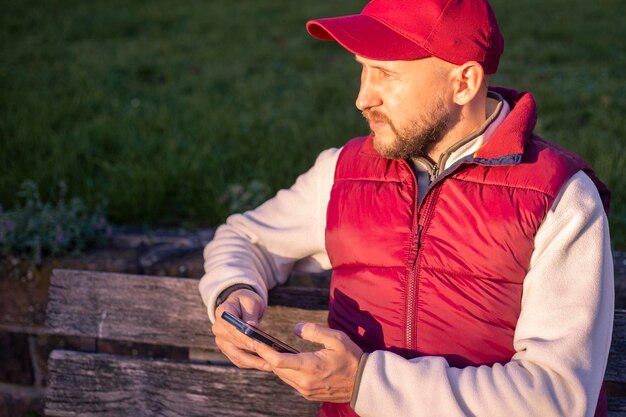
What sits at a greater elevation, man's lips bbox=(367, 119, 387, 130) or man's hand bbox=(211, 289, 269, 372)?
man's lips bbox=(367, 119, 387, 130)

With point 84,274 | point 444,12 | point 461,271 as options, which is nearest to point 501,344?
point 461,271

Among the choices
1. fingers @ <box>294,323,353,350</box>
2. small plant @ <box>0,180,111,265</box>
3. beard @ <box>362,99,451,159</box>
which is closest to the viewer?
fingers @ <box>294,323,353,350</box>

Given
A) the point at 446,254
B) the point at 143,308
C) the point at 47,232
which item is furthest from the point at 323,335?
the point at 47,232

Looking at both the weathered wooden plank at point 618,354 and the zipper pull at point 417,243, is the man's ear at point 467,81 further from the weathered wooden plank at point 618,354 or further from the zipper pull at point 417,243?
the weathered wooden plank at point 618,354

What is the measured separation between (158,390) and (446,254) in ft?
3.68

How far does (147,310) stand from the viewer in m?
2.61

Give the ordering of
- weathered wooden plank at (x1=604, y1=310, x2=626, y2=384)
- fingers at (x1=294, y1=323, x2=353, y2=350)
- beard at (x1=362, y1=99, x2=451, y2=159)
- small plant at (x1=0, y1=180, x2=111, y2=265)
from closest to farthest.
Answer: fingers at (x1=294, y1=323, x2=353, y2=350) < beard at (x1=362, y1=99, x2=451, y2=159) < weathered wooden plank at (x1=604, y1=310, x2=626, y2=384) < small plant at (x1=0, y1=180, x2=111, y2=265)

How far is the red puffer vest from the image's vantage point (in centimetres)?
195

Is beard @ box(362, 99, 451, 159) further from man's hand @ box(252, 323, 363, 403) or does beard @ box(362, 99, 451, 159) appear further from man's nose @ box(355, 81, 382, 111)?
man's hand @ box(252, 323, 363, 403)

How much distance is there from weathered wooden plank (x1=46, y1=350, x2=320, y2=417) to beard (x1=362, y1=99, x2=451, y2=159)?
86 centimetres

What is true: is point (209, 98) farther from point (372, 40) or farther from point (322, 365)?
point (322, 365)

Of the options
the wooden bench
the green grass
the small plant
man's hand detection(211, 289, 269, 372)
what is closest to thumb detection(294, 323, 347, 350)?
man's hand detection(211, 289, 269, 372)

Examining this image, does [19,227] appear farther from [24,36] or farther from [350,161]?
[24,36]

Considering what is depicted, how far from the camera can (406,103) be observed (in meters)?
2.09
